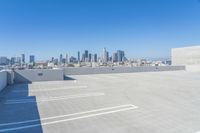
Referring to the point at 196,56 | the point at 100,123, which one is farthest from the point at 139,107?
the point at 196,56

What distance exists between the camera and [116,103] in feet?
20.9

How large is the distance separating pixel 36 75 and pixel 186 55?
27.7 meters

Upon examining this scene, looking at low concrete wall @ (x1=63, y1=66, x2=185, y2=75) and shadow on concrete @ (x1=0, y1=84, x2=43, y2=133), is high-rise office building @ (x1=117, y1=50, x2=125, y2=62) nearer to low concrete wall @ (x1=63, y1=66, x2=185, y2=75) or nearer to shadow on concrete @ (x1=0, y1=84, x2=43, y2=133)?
low concrete wall @ (x1=63, y1=66, x2=185, y2=75)

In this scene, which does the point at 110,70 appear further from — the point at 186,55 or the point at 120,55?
the point at 120,55

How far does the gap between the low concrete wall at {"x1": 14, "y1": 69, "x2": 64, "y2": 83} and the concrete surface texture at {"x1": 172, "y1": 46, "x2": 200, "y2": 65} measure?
25415mm

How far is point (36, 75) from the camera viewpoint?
538 inches

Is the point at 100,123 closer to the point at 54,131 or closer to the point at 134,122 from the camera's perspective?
the point at 134,122

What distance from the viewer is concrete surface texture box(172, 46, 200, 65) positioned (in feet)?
99.0

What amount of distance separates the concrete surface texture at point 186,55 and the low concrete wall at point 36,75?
83.4 feet

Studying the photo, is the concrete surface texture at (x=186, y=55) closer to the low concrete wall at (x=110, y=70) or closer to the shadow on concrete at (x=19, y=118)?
the low concrete wall at (x=110, y=70)

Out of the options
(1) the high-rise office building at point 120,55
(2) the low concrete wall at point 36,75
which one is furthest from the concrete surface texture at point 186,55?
(2) the low concrete wall at point 36,75

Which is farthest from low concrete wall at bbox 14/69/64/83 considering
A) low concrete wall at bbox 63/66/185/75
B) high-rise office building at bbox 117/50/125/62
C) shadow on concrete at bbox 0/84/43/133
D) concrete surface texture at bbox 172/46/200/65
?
high-rise office building at bbox 117/50/125/62

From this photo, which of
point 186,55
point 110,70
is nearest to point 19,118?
point 110,70

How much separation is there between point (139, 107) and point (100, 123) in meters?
1.97
